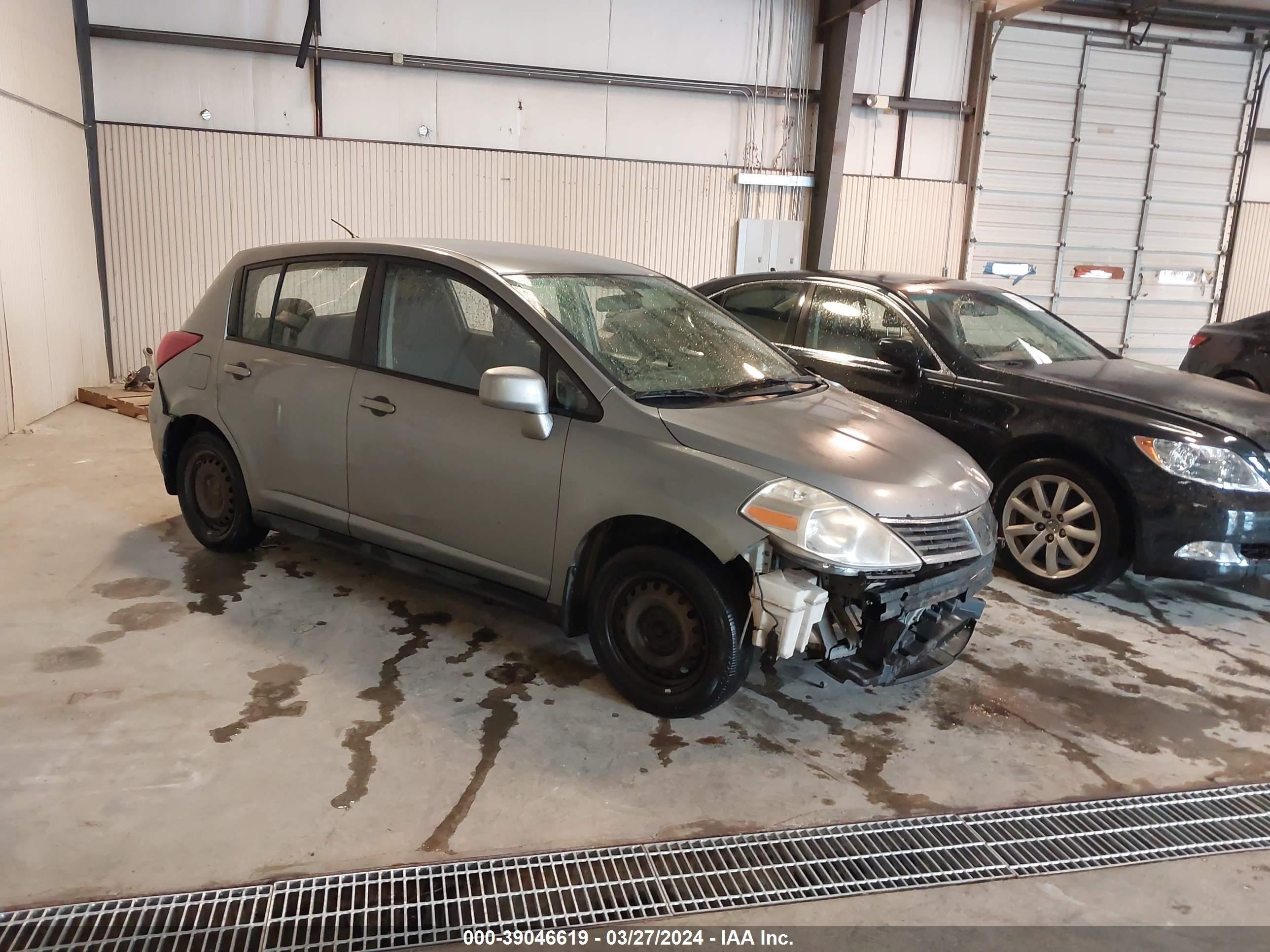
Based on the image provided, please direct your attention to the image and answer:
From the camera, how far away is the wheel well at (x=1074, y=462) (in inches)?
169

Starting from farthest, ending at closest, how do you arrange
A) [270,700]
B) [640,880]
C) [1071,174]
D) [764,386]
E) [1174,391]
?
1. [1071,174]
2. [1174,391]
3. [764,386]
4. [270,700]
5. [640,880]

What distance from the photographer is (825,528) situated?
280 centimetres

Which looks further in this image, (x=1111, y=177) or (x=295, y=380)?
(x=1111, y=177)

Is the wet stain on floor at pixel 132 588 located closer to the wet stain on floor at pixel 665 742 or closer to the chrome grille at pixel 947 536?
the wet stain on floor at pixel 665 742

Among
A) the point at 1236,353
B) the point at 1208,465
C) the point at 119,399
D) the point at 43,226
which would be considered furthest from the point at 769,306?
the point at 43,226

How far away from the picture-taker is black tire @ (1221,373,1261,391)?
7.59m

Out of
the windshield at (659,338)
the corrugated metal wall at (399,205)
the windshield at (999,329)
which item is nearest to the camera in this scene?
the windshield at (659,338)

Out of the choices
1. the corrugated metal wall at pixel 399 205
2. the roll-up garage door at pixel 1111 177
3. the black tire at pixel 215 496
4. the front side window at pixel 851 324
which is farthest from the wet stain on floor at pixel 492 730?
the roll-up garage door at pixel 1111 177

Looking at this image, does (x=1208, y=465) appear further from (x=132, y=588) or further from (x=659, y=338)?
(x=132, y=588)

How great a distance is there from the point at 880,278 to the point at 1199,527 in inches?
87.5

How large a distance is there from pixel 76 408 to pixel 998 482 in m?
7.68

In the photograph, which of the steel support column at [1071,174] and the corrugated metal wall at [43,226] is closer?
the corrugated metal wall at [43,226]

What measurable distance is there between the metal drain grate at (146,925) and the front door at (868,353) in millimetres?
3930

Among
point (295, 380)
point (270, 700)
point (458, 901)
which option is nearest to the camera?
point (458, 901)
